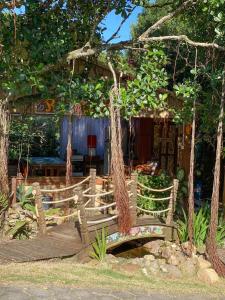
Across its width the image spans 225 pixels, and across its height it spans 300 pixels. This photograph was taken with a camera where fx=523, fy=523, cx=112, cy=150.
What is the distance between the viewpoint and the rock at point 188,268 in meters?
9.44

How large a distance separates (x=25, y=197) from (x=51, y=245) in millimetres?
2916

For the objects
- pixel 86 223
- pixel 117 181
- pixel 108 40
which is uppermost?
pixel 108 40

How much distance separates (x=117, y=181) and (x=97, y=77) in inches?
125

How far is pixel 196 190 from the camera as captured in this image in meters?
15.2

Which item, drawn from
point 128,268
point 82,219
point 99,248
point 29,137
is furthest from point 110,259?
point 29,137

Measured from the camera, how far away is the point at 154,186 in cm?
1311

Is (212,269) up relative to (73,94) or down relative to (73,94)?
down

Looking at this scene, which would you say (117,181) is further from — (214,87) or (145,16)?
(145,16)

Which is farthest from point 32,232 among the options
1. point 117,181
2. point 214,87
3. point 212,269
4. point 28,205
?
point 214,87

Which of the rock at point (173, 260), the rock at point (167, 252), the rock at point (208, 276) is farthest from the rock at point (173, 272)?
the rock at point (167, 252)

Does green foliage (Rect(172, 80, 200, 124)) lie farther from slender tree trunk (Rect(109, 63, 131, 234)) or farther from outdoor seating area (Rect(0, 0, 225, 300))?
slender tree trunk (Rect(109, 63, 131, 234))

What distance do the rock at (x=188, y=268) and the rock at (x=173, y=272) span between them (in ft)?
0.40

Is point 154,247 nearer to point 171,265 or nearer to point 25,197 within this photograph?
point 171,265

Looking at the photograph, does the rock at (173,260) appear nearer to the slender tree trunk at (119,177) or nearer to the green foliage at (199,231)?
the green foliage at (199,231)
